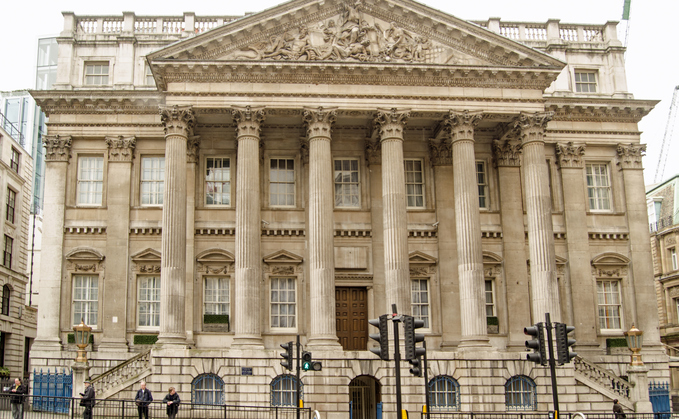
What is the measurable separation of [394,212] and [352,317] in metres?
5.93

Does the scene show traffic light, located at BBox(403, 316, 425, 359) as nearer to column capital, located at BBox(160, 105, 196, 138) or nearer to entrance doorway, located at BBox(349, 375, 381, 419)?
entrance doorway, located at BBox(349, 375, 381, 419)

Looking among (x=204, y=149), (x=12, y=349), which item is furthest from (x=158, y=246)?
(x=12, y=349)

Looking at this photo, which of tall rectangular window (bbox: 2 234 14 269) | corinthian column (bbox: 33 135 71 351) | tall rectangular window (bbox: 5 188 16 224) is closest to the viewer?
corinthian column (bbox: 33 135 71 351)

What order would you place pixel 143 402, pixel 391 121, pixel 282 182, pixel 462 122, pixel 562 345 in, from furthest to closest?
pixel 282 182, pixel 462 122, pixel 391 121, pixel 143 402, pixel 562 345

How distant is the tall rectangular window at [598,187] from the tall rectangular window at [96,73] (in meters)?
24.8

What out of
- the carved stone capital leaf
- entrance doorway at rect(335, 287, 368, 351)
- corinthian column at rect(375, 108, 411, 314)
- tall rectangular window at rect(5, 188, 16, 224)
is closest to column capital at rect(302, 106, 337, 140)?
corinthian column at rect(375, 108, 411, 314)

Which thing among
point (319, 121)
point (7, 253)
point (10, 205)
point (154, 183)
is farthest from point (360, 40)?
point (7, 253)

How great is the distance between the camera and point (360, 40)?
32.5 metres

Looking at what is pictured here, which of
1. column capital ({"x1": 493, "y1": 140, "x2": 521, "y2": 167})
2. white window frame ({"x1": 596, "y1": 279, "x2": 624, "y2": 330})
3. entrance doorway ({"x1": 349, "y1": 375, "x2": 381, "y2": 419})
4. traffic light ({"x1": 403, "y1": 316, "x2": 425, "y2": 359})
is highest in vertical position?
column capital ({"x1": 493, "y1": 140, "x2": 521, "y2": 167})

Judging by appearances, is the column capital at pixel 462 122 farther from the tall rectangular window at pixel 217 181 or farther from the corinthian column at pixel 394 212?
the tall rectangular window at pixel 217 181

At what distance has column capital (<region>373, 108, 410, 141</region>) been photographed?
105 feet

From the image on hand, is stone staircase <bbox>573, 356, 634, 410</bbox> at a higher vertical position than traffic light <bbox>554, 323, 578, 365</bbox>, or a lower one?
lower

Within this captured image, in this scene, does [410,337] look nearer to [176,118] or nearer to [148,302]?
[176,118]

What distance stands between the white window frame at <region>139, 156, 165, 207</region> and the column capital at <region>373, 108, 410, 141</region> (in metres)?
10.9
